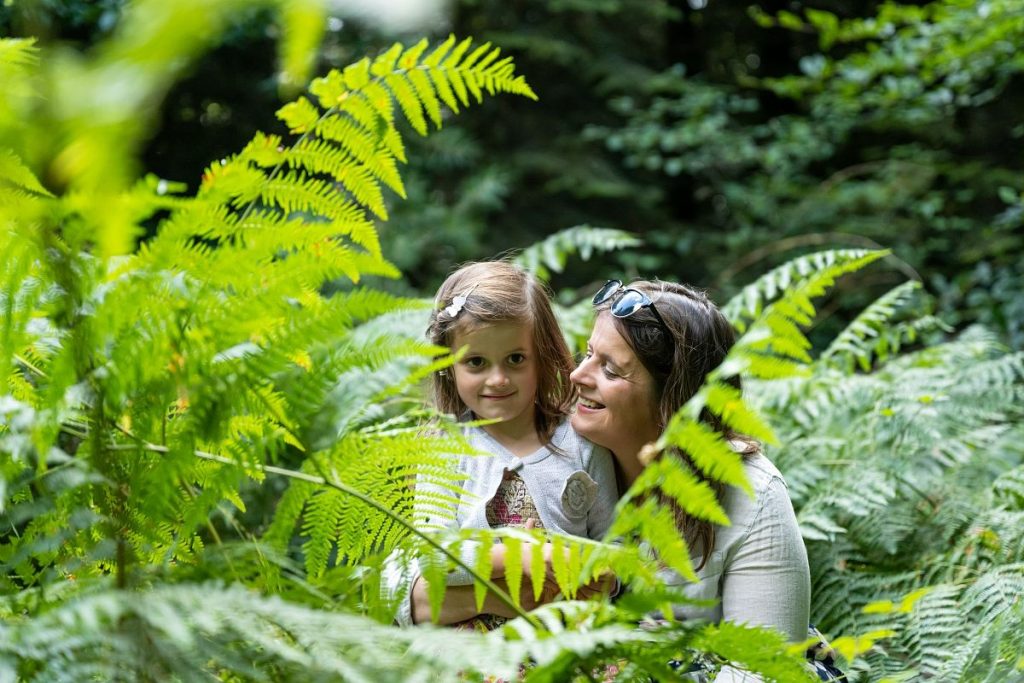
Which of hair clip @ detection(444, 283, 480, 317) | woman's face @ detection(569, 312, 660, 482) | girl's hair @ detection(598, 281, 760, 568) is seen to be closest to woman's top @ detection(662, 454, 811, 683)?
girl's hair @ detection(598, 281, 760, 568)

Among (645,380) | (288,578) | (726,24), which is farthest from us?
(726,24)

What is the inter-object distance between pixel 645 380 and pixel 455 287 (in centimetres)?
57

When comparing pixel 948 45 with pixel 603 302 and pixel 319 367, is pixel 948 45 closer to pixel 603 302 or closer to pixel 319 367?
pixel 603 302

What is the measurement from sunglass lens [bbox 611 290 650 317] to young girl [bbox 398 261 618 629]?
273 millimetres

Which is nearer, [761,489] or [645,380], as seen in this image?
[761,489]

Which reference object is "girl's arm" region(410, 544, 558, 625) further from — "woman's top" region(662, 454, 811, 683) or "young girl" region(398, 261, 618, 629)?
"woman's top" region(662, 454, 811, 683)

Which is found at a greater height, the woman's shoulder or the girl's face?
the girl's face

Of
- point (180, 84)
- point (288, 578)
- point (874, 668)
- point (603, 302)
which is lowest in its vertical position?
point (874, 668)

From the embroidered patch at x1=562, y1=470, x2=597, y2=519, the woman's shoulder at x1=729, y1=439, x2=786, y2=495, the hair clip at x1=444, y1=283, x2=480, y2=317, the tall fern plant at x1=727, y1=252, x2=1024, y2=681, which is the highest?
the hair clip at x1=444, y1=283, x2=480, y2=317

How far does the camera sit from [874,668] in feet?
7.57

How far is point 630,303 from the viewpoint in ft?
7.36

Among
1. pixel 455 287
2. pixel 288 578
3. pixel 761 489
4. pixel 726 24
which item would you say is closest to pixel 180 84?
pixel 455 287

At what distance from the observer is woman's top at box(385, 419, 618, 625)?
7.41 ft

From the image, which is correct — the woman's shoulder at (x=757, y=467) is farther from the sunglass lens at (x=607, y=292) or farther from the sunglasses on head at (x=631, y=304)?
the sunglass lens at (x=607, y=292)
